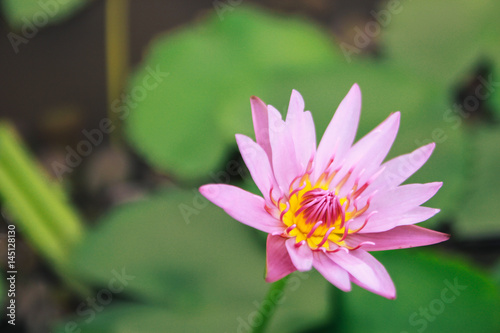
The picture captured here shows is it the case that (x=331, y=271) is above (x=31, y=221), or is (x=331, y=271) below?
above

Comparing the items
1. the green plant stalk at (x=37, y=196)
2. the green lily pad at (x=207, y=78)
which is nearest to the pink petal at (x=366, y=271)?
the green lily pad at (x=207, y=78)

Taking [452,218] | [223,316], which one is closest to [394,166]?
[223,316]

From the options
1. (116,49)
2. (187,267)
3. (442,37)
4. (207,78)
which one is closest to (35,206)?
(187,267)

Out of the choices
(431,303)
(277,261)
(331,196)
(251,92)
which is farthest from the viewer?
(251,92)

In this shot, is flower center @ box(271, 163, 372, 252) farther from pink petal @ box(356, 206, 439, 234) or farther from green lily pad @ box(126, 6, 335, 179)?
green lily pad @ box(126, 6, 335, 179)

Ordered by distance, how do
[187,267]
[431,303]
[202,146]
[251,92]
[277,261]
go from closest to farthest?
[277,261], [431,303], [187,267], [251,92], [202,146]

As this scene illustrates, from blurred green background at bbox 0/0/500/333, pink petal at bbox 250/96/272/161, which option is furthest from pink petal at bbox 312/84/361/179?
blurred green background at bbox 0/0/500/333

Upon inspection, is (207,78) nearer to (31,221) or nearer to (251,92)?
(251,92)

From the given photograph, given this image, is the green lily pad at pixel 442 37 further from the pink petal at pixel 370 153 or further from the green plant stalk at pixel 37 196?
the green plant stalk at pixel 37 196
